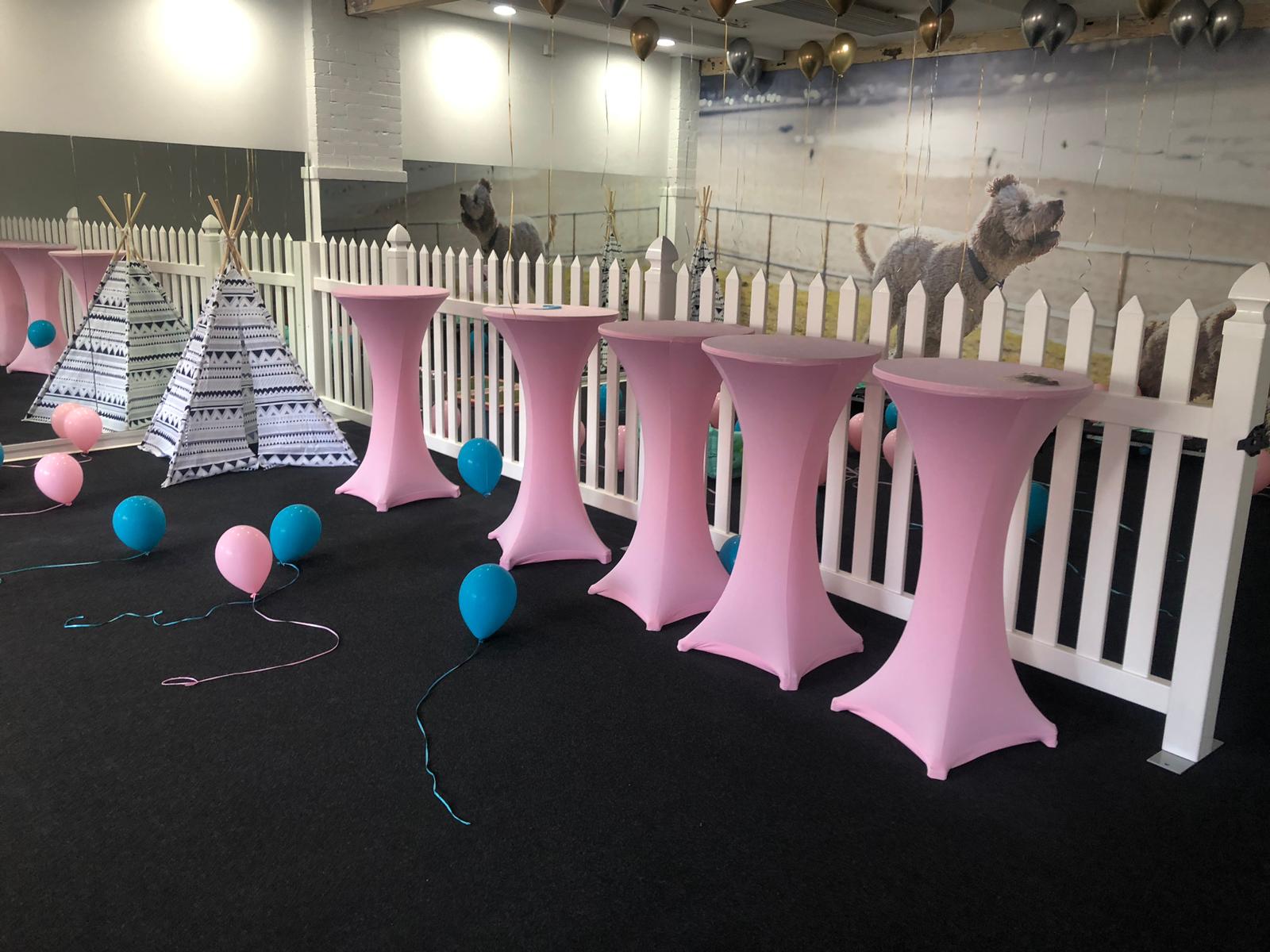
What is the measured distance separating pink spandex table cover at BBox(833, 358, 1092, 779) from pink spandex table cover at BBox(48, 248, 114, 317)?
4.45m

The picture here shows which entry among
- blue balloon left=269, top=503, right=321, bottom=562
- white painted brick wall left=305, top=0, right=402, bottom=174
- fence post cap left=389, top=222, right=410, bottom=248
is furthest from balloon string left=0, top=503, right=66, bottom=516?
white painted brick wall left=305, top=0, right=402, bottom=174

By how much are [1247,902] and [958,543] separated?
960mm

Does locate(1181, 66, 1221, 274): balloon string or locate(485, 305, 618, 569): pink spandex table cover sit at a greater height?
locate(1181, 66, 1221, 274): balloon string

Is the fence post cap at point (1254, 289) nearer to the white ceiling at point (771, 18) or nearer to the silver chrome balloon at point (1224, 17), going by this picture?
the silver chrome balloon at point (1224, 17)

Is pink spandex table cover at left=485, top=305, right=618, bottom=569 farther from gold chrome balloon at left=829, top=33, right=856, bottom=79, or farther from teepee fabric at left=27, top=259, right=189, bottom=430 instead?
gold chrome balloon at left=829, top=33, right=856, bottom=79

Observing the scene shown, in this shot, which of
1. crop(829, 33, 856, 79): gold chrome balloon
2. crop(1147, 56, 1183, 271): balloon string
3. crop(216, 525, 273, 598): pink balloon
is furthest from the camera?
crop(1147, 56, 1183, 271): balloon string

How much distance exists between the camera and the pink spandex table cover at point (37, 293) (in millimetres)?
4859

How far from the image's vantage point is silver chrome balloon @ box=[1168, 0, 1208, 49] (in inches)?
196

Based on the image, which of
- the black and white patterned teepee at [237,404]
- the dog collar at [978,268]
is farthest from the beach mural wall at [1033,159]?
the black and white patterned teepee at [237,404]

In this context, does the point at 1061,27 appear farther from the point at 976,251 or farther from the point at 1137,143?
the point at 976,251

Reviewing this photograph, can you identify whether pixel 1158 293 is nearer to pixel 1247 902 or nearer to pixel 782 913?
pixel 1247 902

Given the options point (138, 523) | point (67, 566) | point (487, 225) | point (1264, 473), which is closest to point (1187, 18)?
point (1264, 473)

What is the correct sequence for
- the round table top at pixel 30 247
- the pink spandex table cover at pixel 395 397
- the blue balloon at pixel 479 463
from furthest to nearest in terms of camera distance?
1. the round table top at pixel 30 247
2. the blue balloon at pixel 479 463
3. the pink spandex table cover at pixel 395 397

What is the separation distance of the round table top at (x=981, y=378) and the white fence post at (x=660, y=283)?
4.67 ft
